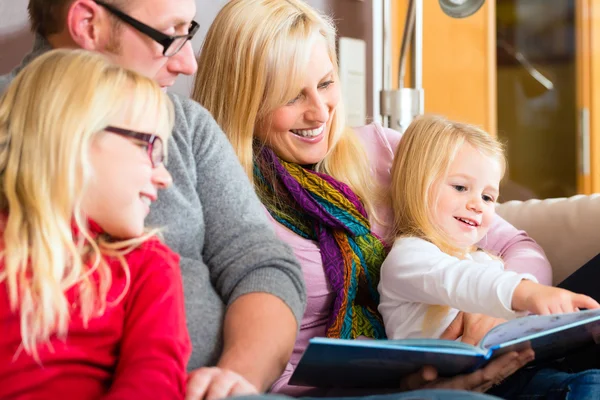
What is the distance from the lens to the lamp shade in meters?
2.85

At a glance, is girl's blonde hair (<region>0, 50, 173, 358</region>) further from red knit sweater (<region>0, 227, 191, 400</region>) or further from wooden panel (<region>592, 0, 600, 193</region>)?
wooden panel (<region>592, 0, 600, 193</region>)

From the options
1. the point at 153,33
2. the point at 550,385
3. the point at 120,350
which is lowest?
the point at 550,385

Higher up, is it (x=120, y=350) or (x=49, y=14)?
(x=49, y=14)

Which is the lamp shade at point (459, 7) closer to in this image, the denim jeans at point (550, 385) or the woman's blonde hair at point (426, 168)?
the woman's blonde hair at point (426, 168)

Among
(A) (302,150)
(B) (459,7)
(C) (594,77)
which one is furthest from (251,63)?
(C) (594,77)

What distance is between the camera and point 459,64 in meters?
3.58

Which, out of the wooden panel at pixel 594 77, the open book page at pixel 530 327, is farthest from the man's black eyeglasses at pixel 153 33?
the wooden panel at pixel 594 77

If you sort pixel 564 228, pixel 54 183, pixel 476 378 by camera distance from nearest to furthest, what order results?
pixel 54 183
pixel 476 378
pixel 564 228

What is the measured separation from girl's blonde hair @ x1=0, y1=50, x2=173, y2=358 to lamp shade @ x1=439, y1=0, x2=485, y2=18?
6.16ft

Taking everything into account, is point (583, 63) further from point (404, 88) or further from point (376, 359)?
point (376, 359)

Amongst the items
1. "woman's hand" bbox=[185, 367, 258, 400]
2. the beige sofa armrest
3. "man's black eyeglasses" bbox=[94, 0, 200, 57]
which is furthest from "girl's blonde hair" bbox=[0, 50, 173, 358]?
the beige sofa armrest

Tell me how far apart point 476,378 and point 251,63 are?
30.8 inches

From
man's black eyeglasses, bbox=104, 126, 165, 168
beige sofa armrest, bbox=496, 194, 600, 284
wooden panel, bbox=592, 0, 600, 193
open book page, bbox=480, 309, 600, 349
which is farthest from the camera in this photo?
wooden panel, bbox=592, 0, 600, 193

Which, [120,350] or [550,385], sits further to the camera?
[550,385]
